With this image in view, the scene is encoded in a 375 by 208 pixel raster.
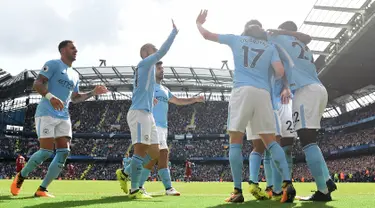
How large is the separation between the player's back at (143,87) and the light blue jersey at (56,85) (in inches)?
46.2

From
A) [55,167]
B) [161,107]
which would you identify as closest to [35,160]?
[55,167]

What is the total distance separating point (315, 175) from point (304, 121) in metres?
0.69

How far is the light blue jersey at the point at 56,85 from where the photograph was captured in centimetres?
564

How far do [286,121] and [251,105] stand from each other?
160 centimetres

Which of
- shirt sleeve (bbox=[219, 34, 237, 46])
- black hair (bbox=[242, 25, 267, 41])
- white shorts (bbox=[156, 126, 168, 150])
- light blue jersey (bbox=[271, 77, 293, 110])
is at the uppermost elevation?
black hair (bbox=[242, 25, 267, 41])

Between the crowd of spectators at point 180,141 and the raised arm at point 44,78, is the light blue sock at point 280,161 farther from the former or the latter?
the crowd of spectators at point 180,141

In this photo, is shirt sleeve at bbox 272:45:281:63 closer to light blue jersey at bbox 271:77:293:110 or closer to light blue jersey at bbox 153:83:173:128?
light blue jersey at bbox 271:77:293:110

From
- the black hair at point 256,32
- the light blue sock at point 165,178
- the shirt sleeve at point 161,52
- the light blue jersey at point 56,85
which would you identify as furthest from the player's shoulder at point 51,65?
the black hair at point 256,32

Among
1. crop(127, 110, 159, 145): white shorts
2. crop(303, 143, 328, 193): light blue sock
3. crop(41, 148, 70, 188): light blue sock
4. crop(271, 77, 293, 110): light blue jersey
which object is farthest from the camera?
crop(271, 77, 293, 110): light blue jersey

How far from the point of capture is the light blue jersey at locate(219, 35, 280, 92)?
474 cm

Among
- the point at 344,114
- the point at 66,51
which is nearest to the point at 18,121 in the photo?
the point at 344,114

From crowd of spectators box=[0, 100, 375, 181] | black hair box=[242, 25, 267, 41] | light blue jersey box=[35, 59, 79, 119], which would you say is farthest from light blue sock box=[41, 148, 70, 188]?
crowd of spectators box=[0, 100, 375, 181]

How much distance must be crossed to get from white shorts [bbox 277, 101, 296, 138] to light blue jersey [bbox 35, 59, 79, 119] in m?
3.48

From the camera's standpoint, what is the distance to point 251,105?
457cm
